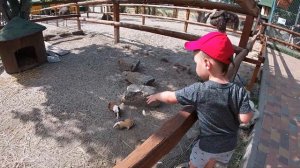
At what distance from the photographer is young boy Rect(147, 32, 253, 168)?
1.66m

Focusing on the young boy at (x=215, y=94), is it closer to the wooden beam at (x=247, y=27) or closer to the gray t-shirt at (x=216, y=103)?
the gray t-shirt at (x=216, y=103)

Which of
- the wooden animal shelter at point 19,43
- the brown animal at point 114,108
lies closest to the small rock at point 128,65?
the brown animal at point 114,108

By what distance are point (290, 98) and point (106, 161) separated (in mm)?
4010

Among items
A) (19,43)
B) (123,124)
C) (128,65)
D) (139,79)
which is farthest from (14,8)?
(123,124)

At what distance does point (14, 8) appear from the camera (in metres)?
5.14

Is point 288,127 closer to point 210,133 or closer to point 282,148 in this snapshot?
point 282,148

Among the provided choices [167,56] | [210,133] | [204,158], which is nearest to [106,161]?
[204,158]

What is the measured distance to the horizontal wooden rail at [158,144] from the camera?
47.2 inches

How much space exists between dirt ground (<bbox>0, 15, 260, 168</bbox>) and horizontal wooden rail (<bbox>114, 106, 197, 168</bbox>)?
1.62 meters

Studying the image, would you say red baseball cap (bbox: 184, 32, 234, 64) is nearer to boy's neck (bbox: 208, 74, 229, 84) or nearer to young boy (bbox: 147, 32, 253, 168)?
young boy (bbox: 147, 32, 253, 168)

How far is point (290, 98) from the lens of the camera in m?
5.26

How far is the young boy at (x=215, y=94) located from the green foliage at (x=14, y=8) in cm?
444

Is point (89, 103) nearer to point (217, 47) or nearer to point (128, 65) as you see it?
point (128, 65)

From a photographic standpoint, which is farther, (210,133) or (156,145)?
(210,133)
